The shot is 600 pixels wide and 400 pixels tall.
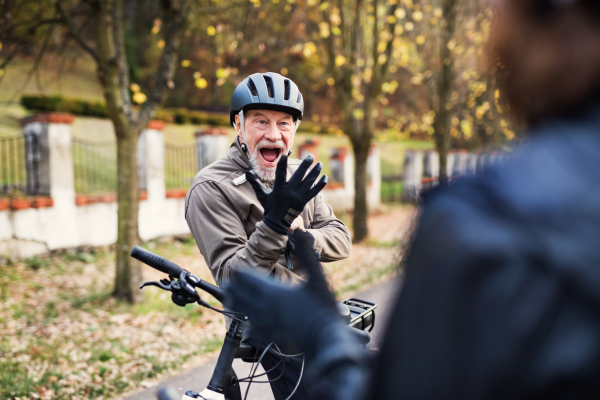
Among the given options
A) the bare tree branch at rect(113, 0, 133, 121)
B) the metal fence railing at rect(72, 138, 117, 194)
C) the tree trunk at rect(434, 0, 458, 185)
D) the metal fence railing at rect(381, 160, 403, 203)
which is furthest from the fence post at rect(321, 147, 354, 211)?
the bare tree branch at rect(113, 0, 133, 121)

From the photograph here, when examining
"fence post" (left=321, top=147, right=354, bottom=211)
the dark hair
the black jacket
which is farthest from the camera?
"fence post" (left=321, top=147, right=354, bottom=211)

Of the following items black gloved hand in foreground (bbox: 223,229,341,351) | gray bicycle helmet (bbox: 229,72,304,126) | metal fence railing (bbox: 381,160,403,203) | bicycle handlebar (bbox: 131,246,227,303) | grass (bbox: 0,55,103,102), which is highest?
grass (bbox: 0,55,103,102)

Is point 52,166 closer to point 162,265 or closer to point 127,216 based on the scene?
point 127,216

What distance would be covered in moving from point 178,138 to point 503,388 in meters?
17.2

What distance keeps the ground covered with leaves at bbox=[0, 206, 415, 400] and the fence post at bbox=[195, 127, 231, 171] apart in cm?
321

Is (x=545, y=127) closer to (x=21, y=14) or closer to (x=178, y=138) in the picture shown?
(x=21, y=14)

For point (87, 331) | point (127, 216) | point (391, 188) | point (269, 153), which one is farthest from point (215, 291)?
point (391, 188)

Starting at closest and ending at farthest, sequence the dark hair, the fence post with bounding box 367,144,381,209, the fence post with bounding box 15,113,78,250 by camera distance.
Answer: the dark hair < the fence post with bounding box 15,113,78,250 < the fence post with bounding box 367,144,381,209

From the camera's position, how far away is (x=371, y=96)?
395 inches

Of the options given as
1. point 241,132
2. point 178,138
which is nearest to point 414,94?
point 178,138

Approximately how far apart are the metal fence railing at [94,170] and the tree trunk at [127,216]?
399 cm

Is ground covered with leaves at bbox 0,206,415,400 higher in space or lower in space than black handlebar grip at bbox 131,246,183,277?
lower

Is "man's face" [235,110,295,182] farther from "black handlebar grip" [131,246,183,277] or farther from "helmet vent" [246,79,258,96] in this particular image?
"black handlebar grip" [131,246,183,277]

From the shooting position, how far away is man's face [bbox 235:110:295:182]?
2316 mm
